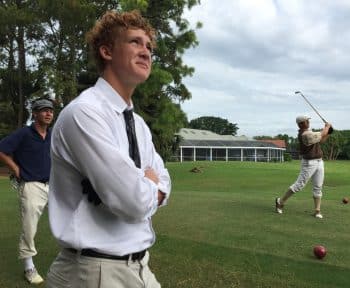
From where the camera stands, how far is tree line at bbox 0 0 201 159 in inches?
1146

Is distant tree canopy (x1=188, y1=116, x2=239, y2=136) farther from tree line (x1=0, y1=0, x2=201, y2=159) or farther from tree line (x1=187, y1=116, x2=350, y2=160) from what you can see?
tree line (x1=0, y1=0, x2=201, y2=159)

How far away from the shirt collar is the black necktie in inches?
2.0

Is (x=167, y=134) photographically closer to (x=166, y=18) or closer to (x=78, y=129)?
(x=166, y=18)

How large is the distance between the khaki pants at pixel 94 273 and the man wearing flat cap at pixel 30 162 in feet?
13.2

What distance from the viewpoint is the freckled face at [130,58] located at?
2.66 m

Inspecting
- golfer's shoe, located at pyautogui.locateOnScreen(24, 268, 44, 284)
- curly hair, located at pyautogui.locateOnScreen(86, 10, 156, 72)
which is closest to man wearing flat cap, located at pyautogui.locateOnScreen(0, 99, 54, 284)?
golfer's shoe, located at pyautogui.locateOnScreen(24, 268, 44, 284)

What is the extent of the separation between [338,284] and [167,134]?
1008 inches

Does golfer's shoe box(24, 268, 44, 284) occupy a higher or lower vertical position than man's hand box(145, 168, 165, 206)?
lower

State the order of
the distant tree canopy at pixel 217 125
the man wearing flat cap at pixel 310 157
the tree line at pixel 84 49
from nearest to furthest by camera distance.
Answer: the man wearing flat cap at pixel 310 157
the tree line at pixel 84 49
the distant tree canopy at pixel 217 125

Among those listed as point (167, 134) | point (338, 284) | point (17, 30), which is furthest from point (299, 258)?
point (17, 30)


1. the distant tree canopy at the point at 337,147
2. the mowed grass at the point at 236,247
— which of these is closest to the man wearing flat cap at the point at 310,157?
the mowed grass at the point at 236,247

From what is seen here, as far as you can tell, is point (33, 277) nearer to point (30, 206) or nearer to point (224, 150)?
point (30, 206)

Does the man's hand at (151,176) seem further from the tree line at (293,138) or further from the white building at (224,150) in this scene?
the white building at (224,150)

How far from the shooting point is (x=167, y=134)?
103 ft
